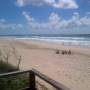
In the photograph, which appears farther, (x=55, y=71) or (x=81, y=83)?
(x=55, y=71)

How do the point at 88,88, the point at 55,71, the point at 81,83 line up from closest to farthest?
the point at 88,88 → the point at 81,83 → the point at 55,71

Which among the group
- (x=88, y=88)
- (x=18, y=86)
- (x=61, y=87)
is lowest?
(x=88, y=88)

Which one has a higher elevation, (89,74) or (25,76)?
(25,76)

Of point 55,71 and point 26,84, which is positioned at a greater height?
point 26,84

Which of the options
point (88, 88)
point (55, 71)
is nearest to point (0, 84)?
point (88, 88)

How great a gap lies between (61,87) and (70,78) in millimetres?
4541

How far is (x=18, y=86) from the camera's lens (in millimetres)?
3676

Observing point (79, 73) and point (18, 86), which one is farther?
point (79, 73)

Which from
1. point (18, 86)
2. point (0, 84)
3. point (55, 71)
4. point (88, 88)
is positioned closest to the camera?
point (0, 84)

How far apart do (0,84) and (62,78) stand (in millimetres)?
3673

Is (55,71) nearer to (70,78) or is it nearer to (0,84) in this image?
(70,78)

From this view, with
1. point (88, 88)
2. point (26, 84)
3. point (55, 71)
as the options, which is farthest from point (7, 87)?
point (55, 71)

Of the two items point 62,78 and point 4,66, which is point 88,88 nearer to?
point 62,78

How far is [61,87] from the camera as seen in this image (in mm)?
2201
